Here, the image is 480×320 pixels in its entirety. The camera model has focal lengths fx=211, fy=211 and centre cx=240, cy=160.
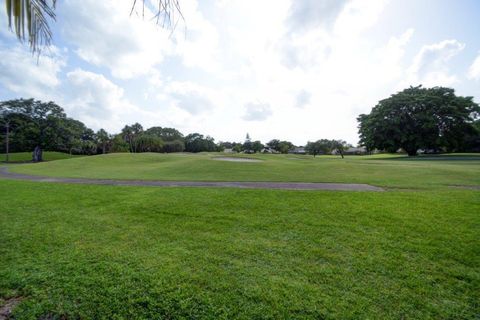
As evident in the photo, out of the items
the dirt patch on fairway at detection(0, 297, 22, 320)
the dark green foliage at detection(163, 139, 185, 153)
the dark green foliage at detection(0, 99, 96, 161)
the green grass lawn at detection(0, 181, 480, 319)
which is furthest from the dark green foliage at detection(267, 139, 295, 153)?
the dirt patch on fairway at detection(0, 297, 22, 320)

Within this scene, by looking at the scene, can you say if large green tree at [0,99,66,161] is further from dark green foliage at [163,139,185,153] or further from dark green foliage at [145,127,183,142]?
dark green foliage at [145,127,183,142]

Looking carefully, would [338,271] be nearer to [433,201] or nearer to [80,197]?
[433,201]

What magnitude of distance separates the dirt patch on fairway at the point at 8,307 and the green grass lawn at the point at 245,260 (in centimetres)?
8

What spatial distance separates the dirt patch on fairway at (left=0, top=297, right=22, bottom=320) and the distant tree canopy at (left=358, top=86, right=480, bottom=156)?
1563 inches

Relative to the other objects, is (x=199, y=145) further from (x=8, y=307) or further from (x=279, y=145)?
(x=8, y=307)

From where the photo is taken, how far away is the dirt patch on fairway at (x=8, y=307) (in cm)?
224

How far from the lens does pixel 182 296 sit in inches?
97.0

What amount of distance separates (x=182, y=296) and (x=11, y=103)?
57061 millimetres

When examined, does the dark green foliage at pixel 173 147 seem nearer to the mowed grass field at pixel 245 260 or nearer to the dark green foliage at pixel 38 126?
the dark green foliage at pixel 38 126

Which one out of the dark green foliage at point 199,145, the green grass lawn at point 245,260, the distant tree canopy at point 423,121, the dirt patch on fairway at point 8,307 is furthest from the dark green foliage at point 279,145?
the dirt patch on fairway at point 8,307

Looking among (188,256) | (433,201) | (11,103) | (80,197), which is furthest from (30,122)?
(433,201)

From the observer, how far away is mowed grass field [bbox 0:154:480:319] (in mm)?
2336

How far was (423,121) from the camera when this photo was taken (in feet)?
101

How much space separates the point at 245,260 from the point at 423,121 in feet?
128
